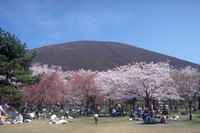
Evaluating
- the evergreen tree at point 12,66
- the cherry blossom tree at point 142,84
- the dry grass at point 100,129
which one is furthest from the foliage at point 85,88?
the dry grass at point 100,129

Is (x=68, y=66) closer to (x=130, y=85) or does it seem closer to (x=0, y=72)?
(x=130, y=85)

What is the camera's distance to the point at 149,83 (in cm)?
2136

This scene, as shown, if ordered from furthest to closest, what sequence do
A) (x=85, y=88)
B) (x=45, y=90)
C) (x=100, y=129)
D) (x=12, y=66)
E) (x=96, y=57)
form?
(x=96, y=57)
(x=85, y=88)
(x=45, y=90)
(x=12, y=66)
(x=100, y=129)

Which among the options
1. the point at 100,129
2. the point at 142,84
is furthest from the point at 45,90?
the point at 100,129

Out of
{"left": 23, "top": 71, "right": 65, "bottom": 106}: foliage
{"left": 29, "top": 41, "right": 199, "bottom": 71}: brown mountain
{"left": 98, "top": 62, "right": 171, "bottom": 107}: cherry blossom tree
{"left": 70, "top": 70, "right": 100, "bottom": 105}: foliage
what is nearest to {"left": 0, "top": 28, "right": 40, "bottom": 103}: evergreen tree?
{"left": 23, "top": 71, "right": 65, "bottom": 106}: foliage

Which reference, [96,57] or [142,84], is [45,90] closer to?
[142,84]

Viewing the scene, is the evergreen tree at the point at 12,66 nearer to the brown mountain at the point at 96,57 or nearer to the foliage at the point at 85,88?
the foliage at the point at 85,88

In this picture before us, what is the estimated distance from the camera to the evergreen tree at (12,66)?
15473mm

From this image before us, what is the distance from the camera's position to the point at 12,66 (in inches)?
615

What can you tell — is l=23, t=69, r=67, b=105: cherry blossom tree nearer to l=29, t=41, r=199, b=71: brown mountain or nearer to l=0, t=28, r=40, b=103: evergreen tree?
l=0, t=28, r=40, b=103: evergreen tree

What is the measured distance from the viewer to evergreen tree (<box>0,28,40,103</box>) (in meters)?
15.5

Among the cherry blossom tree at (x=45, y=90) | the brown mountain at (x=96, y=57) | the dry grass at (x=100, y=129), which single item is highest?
the brown mountain at (x=96, y=57)

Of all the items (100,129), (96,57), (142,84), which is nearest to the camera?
(100,129)

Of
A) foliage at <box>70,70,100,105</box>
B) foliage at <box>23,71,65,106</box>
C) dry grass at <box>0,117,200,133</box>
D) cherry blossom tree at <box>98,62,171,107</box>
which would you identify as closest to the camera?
dry grass at <box>0,117,200,133</box>
